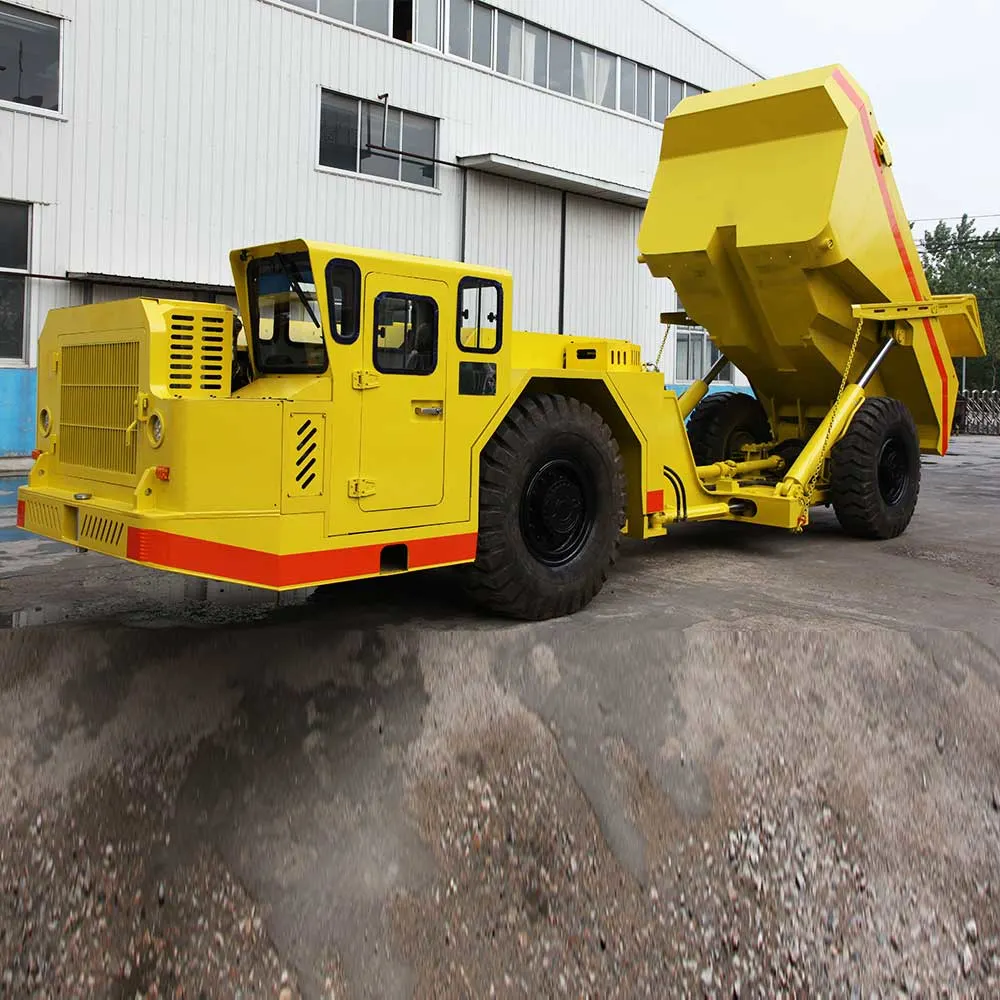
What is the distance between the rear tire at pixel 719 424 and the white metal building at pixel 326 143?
8684 mm

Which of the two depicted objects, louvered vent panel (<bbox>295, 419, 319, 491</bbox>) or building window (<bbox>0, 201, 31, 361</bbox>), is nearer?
louvered vent panel (<bbox>295, 419, 319, 491</bbox>)

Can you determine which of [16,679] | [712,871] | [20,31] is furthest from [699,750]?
[20,31]

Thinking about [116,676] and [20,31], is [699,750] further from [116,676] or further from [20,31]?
[20,31]

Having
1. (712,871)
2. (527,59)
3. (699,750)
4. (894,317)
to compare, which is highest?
(527,59)

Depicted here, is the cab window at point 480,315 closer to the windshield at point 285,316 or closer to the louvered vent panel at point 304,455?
the windshield at point 285,316

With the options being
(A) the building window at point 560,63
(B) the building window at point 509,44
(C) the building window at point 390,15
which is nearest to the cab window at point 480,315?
(C) the building window at point 390,15

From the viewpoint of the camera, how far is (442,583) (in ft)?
21.3

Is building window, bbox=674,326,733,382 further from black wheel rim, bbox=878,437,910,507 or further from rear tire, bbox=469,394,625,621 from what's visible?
rear tire, bbox=469,394,625,621

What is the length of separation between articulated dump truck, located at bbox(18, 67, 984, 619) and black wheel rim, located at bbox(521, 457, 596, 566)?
0.01m

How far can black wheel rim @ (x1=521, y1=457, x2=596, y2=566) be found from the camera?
18.4 feet

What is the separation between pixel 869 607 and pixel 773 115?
4035 millimetres

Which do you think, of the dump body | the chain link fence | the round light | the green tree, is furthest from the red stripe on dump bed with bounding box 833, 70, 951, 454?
the green tree

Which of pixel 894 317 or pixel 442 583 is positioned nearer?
pixel 442 583

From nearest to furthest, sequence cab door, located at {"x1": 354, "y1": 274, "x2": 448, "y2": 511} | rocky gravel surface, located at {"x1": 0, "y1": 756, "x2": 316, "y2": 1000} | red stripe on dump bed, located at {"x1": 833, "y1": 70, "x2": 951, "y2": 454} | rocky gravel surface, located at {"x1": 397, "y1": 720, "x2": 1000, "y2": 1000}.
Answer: rocky gravel surface, located at {"x1": 0, "y1": 756, "x2": 316, "y2": 1000} < rocky gravel surface, located at {"x1": 397, "y1": 720, "x2": 1000, "y2": 1000} < cab door, located at {"x1": 354, "y1": 274, "x2": 448, "y2": 511} < red stripe on dump bed, located at {"x1": 833, "y1": 70, "x2": 951, "y2": 454}
